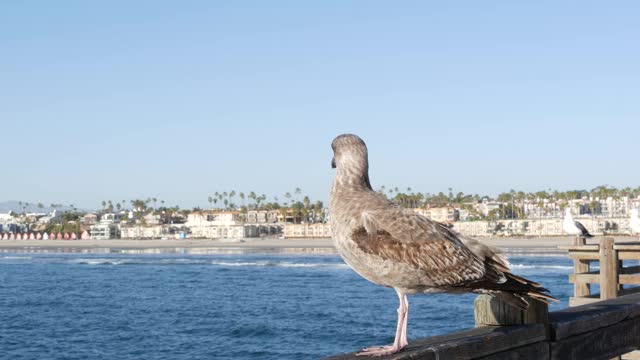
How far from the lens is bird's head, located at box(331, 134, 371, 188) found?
4914 mm

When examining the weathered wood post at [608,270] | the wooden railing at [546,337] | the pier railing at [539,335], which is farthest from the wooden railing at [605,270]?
the wooden railing at [546,337]

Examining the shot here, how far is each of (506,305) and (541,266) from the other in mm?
86826

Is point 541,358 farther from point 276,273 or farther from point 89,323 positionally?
point 276,273

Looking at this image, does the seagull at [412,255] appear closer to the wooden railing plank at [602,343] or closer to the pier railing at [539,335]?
the pier railing at [539,335]

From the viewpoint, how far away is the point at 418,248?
4.53 metres

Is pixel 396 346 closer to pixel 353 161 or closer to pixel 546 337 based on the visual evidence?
pixel 546 337

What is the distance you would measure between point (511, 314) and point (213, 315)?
46.9 m

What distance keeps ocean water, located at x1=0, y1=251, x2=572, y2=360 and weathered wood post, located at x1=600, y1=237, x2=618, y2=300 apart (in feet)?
69.4

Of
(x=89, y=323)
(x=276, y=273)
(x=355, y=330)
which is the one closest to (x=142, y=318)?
(x=89, y=323)

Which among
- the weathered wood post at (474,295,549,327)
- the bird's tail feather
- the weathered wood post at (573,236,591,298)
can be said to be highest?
the bird's tail feather

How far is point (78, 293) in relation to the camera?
6956cm

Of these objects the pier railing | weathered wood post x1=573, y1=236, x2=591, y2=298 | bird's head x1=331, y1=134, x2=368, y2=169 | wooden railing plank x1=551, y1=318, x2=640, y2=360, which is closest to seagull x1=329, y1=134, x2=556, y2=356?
the pier railing

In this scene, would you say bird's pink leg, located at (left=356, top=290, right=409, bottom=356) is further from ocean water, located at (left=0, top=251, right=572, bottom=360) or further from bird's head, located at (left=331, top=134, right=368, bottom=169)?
ocean water, located at (left=0, top=251, right=572, bottom=360)

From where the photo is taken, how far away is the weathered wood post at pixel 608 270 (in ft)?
43.0
